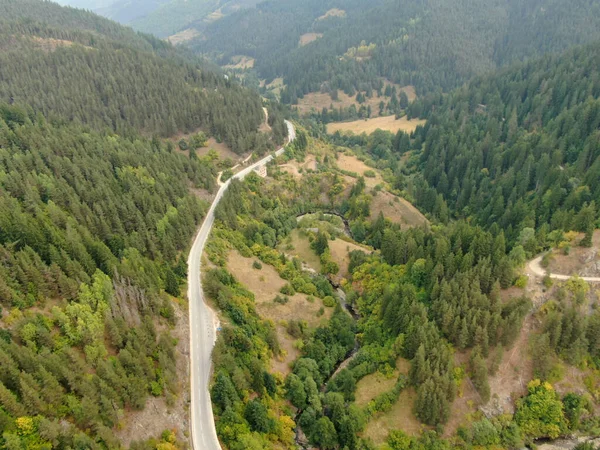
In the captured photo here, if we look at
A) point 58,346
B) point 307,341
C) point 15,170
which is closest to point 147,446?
point 58,346

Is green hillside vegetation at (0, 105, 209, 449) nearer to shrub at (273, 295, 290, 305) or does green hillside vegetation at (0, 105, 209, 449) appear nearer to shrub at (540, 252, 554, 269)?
shrub at (273, 295, 290, 305)

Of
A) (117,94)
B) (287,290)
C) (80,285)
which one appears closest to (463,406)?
(287,290)

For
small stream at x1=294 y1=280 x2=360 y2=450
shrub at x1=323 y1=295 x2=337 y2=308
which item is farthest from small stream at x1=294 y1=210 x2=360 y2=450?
shrub at x1=323 y1=295 x2=337 y2=308

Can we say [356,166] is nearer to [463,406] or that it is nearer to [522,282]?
[522,282]

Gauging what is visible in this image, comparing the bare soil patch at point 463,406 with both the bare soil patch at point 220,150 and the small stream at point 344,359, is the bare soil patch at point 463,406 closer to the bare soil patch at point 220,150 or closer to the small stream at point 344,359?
the small stream at point 344,359

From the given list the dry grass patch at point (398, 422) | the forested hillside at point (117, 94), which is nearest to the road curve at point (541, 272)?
the dry grass patch at point (398, 422)

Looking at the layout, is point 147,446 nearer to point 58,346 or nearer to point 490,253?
point 58,346
